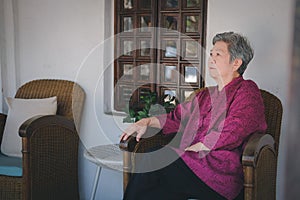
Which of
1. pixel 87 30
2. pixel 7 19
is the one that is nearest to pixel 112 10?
pixel 87 30

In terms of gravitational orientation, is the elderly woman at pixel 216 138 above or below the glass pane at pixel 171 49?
below

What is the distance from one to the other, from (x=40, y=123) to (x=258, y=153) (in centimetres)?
135

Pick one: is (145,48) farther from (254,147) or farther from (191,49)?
(254,147)

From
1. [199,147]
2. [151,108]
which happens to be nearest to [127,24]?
[151,108]

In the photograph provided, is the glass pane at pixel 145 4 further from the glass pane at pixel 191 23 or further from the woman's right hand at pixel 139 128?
the woman's right hand at pixel 139 128

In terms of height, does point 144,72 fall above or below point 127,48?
below

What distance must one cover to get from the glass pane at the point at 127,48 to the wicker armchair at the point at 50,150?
439mm

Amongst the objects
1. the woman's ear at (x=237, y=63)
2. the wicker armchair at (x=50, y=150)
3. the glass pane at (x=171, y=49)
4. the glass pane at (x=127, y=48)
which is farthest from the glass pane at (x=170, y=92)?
the woman's ear at (x=237, y=63)

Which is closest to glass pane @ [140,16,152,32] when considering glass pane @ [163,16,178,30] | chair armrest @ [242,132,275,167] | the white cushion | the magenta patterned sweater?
glass pane @ [163,16,178,30]

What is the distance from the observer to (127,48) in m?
3.22

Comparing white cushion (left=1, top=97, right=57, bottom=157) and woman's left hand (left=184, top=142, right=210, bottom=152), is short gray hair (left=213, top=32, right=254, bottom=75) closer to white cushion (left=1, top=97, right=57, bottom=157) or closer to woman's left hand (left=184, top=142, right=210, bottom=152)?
woman's left hand (left=184, top=142, right=210, bottom=152)

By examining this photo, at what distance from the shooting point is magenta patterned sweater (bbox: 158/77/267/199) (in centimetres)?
A: 212

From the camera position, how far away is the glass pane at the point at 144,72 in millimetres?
3145

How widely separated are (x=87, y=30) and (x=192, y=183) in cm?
159
